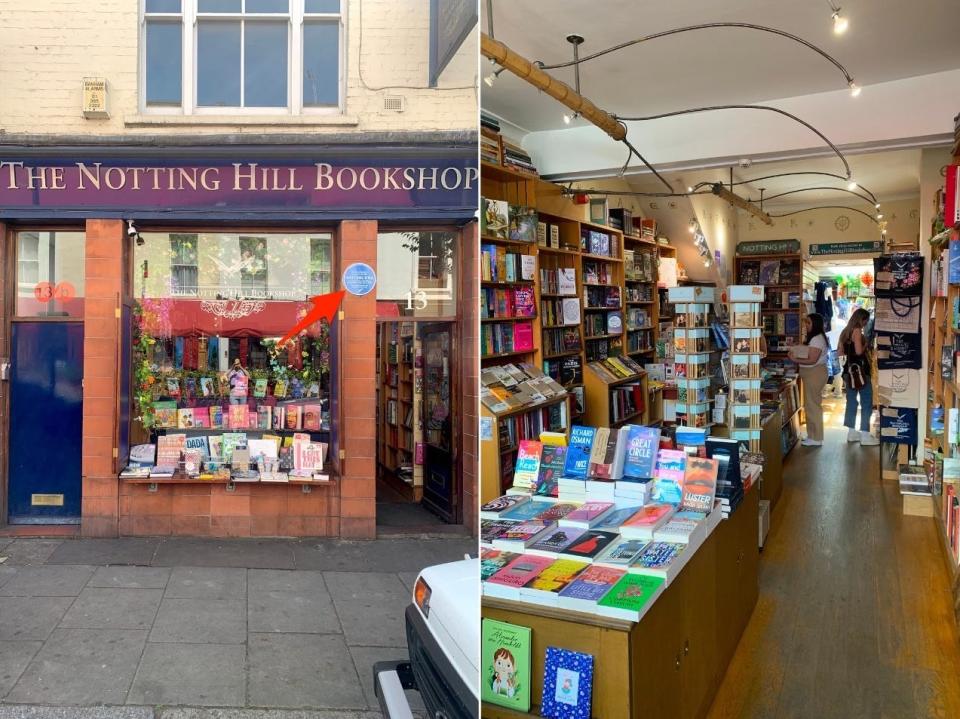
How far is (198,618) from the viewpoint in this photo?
2406mm

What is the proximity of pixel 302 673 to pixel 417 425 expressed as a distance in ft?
6.00

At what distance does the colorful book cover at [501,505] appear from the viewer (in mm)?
1840

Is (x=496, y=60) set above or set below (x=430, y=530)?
above

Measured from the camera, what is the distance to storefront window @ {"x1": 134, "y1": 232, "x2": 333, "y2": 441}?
11.5 feet

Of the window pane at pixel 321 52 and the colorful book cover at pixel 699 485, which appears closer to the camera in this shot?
the colorful book cover at pixel 699 485

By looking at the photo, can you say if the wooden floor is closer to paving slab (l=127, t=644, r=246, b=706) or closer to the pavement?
the pavement

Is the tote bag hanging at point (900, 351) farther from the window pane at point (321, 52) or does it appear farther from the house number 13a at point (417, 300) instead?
the window pane at point (321, 52)

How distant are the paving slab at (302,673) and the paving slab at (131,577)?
53 centimetres

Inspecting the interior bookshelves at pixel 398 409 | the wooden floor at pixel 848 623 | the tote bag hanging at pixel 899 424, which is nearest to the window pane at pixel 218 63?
the interior bookshelves at pixel 398 409

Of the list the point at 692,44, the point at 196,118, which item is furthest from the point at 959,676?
the point at 196,118

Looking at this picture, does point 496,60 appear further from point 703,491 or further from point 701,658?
point 701,658

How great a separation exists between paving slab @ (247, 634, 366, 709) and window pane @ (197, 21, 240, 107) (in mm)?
1885

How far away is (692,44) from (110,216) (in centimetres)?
246

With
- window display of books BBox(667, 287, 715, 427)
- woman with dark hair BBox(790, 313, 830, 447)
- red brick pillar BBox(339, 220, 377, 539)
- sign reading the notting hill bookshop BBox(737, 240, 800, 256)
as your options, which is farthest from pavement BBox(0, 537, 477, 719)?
sign reading the notting hill bookshop BBox(737, 240, 800, 256)
